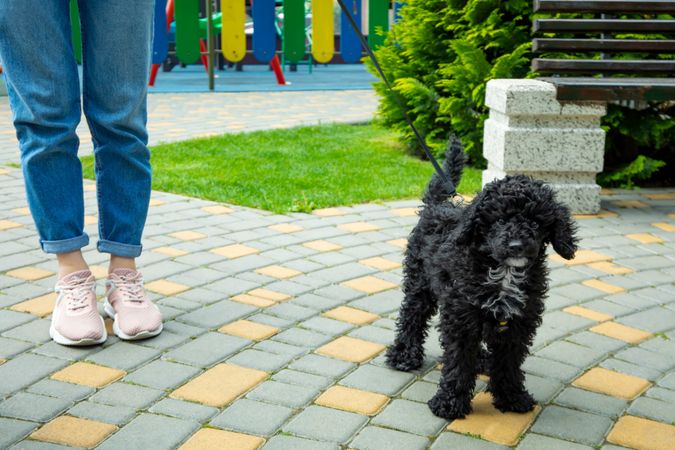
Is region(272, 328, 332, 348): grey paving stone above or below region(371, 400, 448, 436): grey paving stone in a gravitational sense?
above

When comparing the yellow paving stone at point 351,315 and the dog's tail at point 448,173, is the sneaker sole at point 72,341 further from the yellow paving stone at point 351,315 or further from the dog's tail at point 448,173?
the dog's tail at point 448,173

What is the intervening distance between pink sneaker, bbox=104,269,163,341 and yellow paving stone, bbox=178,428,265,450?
0.83 m

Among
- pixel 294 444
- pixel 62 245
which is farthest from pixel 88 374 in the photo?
pixel 294 444

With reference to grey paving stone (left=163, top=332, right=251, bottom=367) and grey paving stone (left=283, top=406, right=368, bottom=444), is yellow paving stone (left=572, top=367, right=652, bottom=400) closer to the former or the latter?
grey paving stone (left=283, top=406, right=368, bottom=444)

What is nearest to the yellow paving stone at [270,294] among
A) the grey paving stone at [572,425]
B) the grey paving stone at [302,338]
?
the grey paving stone at [302,338]

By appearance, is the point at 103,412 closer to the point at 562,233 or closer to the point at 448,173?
the point at 448,173

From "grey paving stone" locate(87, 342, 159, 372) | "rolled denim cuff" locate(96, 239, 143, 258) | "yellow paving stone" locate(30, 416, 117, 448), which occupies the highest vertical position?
"rolled denim cuff" locate(96, 239, 143, 258)

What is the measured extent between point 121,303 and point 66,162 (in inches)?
24.0

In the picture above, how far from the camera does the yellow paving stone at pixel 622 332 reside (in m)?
3.84

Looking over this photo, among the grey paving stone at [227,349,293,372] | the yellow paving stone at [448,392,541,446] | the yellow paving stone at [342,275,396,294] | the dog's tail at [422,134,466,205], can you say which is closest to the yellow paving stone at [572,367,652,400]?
the yellow paving stone at [448,392,541,446]

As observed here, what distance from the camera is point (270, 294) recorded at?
427 centimetres

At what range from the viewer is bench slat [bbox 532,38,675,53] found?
5.88m

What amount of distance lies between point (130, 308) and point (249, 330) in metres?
0.50

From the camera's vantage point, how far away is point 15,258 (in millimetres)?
4734
